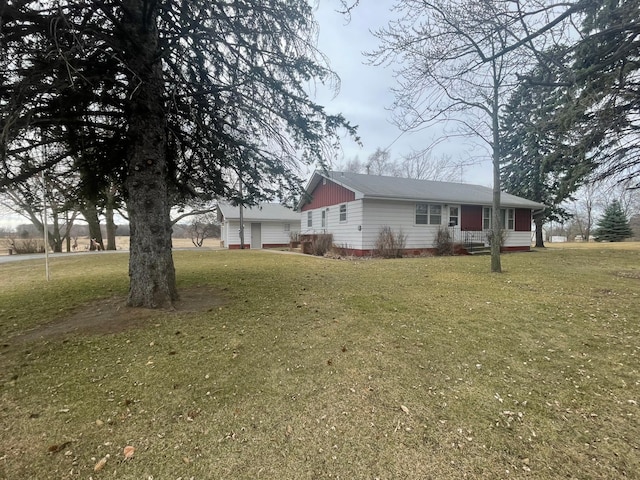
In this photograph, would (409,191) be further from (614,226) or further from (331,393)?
(614,226)

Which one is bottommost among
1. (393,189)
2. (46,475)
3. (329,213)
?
(46,475)

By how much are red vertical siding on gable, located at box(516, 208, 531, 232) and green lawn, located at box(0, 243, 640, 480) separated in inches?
586

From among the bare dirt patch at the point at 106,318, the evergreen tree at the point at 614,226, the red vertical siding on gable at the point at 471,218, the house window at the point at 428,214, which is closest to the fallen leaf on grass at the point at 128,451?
the bare dirt patch at the point at 106,318

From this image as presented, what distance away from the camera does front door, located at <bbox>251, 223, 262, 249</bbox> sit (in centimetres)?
2539

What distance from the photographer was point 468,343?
3.73 meters

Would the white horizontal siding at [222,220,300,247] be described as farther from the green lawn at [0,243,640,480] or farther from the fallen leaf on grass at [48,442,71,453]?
the fallen leaf on grass at [48,442,71,453]

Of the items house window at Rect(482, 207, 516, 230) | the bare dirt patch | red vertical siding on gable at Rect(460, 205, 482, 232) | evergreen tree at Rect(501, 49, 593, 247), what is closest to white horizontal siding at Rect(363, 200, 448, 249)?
red vertical siding on gable at Rect(460, 205, 482, 232)

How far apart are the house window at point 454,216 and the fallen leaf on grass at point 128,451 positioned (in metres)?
16.2

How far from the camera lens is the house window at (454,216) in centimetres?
1609

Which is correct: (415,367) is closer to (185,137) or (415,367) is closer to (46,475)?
(46,475)

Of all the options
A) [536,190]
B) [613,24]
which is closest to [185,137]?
[613,24]

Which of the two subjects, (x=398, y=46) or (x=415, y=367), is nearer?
(x=415, y=367)

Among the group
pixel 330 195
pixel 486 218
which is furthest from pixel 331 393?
pixel 486 218

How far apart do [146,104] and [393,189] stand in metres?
12.6
